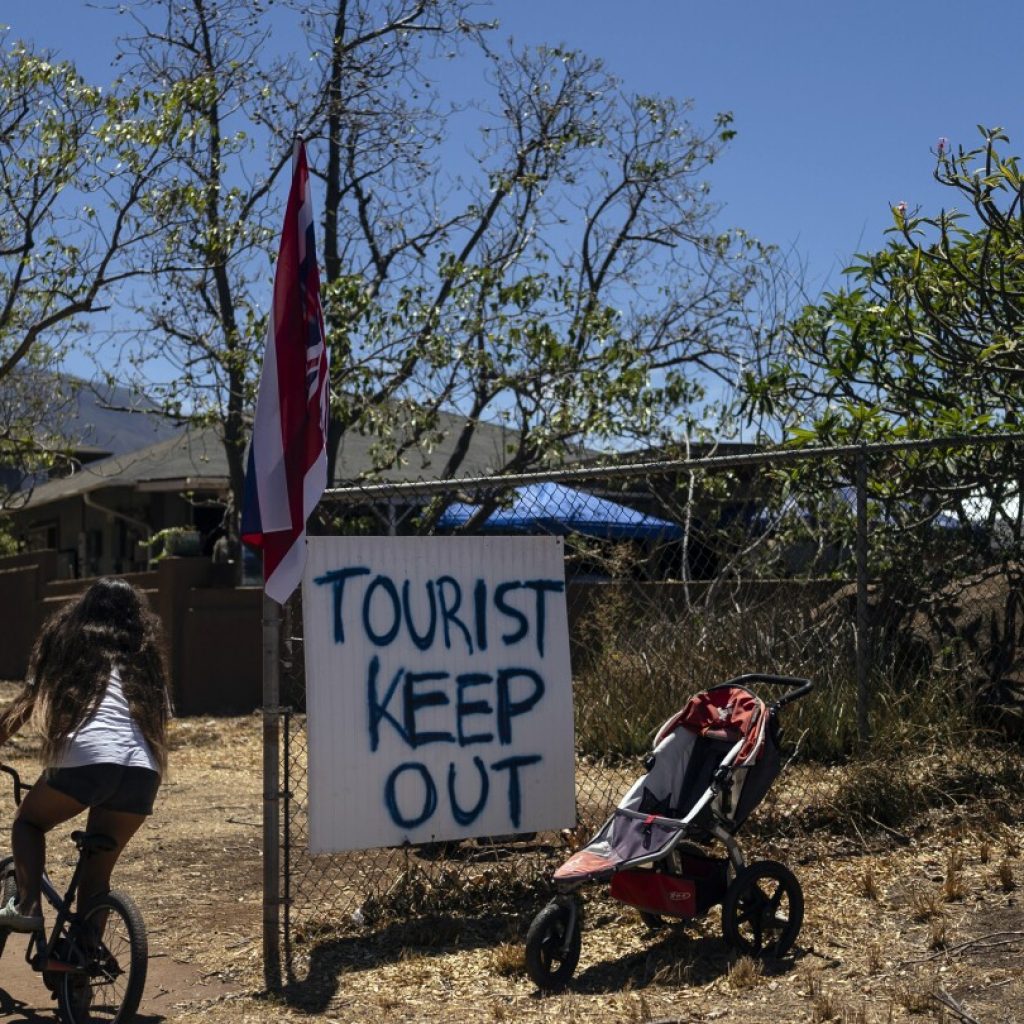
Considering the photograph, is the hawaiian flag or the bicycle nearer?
the bicycle

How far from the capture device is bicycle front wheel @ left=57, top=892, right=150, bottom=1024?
478 centimetres

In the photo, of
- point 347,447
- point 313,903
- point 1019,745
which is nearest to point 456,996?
point 313,903

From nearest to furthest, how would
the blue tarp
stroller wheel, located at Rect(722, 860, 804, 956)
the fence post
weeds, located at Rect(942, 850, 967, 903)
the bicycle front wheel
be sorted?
the bicycle front wheel → stroller wheel, located at Rect(722, 860, 804, 956) → weeds, located at Rect(942, 850, 967, 903) → the fence post → the blue tarp

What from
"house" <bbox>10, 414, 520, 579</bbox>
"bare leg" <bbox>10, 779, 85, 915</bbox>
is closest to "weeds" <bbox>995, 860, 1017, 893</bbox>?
"bare leg" <bbox>10, 779, 85, 915</bbox>

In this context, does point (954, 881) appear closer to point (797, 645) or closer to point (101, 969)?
point (797, 645)

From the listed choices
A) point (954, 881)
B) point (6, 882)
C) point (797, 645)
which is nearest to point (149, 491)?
point (797, 645)

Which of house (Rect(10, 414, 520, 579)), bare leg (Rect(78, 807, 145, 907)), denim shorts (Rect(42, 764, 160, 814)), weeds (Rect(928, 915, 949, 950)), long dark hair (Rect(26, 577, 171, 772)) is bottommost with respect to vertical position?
weeds (Rect(928, 915, 949, 950))

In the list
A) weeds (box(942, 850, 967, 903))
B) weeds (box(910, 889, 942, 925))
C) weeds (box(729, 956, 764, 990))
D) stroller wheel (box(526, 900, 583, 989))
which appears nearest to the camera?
weeds (box(729, 956, 764, 990))

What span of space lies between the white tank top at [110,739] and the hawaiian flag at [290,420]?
727 mm

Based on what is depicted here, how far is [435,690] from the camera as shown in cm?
602

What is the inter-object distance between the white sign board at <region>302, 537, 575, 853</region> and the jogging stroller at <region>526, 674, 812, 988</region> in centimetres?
70

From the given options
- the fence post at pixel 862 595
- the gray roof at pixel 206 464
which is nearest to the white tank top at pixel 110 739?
the fence post at pixel 862 595

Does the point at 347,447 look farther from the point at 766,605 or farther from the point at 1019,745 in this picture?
the point at 1019,745

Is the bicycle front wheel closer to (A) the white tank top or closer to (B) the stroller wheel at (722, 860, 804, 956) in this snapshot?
(A) the white tank top
